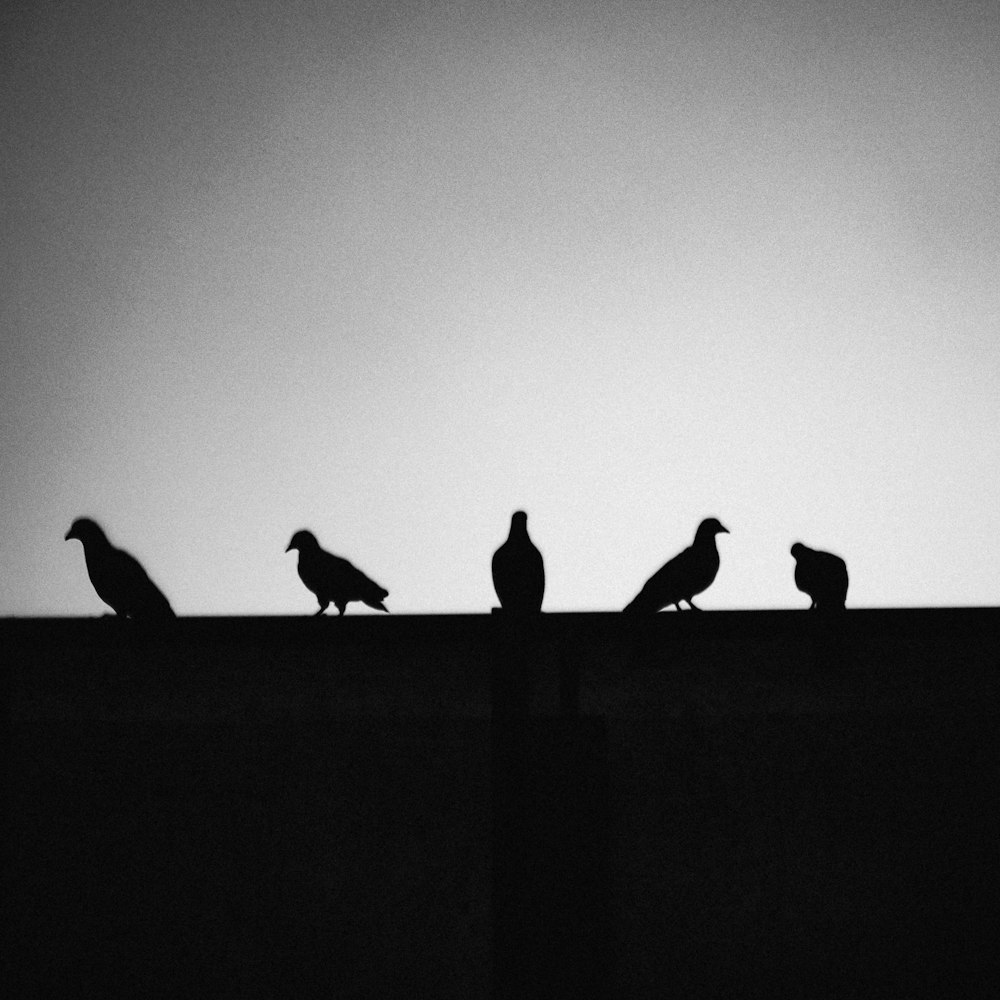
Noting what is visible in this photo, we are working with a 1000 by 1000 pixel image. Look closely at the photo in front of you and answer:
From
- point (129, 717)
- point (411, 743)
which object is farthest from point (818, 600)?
point (129, 717)

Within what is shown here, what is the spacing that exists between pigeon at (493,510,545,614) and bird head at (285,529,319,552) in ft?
3.82

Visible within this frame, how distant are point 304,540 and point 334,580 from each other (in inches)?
15.2

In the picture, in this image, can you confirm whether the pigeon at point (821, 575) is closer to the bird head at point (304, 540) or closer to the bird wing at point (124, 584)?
the bird head at point (304, 540)

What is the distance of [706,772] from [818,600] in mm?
1970

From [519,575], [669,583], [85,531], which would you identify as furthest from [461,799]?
[85,531]

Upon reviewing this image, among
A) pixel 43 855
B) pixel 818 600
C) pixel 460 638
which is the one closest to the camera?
pixel 460 638

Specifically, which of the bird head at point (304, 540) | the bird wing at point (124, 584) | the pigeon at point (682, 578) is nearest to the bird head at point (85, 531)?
the bird wing at point (124, 584)

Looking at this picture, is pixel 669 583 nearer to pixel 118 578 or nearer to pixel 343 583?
pixel 343 583

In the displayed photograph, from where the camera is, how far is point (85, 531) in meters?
4.75

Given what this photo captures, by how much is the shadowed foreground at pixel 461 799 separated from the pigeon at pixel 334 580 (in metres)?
1.58

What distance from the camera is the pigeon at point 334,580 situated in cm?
500

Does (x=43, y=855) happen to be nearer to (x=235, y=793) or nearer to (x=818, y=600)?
(x=235, y=793)

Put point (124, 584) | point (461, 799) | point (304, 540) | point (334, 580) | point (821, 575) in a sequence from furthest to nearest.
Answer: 1. point (304, 540)
2. point (334, 580)
3. point (821, 575)
4. point (124, 584)
5. point (461, 799)

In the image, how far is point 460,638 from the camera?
2973 mm
